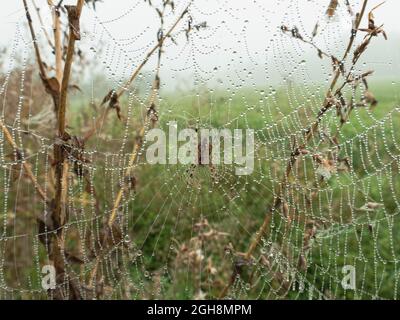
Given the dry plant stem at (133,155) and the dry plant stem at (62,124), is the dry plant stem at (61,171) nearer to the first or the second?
the dry plant stem at (62,124)

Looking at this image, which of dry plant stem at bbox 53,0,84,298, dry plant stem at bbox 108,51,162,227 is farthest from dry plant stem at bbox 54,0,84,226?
dry plant stem at bbox 108,51,162,227

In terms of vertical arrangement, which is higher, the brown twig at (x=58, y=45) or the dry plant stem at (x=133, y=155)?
the brown twig at (x=58, y=45)

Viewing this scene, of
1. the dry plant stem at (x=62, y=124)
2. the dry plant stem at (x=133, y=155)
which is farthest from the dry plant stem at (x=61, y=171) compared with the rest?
the dry plant stem at (x=133, y=155)

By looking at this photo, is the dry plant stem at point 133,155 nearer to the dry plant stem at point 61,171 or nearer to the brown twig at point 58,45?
the dry plant stem at point 61,171

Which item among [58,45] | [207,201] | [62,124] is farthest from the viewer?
[207,201]

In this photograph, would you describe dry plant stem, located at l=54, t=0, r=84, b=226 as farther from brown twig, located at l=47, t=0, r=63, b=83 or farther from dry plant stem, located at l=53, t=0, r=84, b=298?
brown twig, located at l=47, t=0, r=63, b=83

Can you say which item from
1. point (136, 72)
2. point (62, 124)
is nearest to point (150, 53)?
point (136, 72)

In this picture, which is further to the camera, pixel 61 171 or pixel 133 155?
pixel 133 155

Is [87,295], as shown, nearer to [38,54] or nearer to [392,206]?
[38,54]

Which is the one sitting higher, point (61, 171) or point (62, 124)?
point (62, 124)

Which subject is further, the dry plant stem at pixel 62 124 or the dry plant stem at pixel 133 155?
the dry plant stem at pixel 133 155

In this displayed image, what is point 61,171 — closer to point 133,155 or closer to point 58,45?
point 133,155

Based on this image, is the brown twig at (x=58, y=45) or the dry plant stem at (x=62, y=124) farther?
the brown twig at (x=58, y=45)
